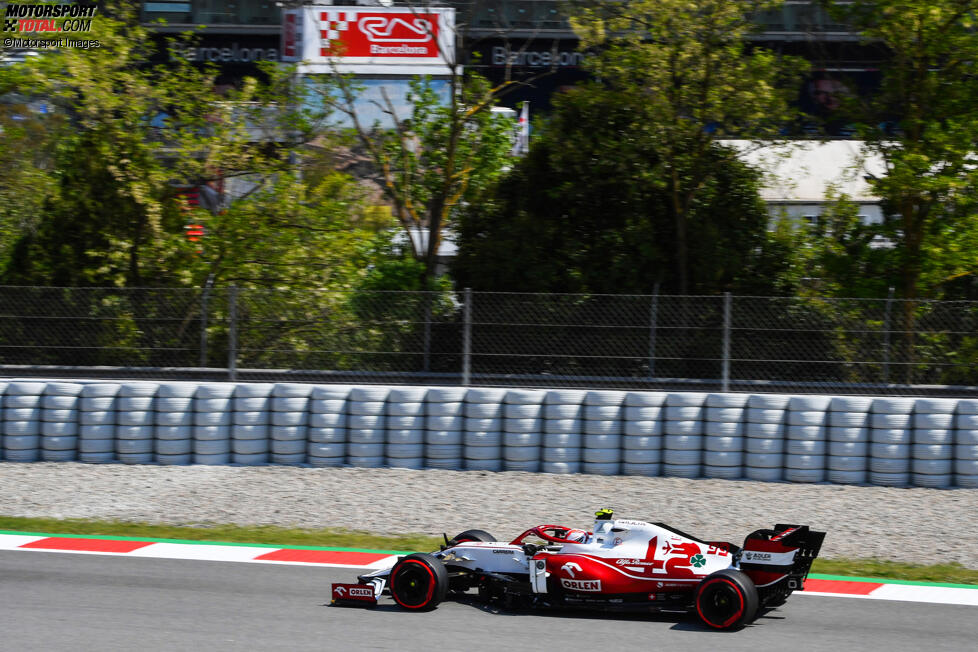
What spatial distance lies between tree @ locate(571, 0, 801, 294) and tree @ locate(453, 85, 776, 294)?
162 millimetres

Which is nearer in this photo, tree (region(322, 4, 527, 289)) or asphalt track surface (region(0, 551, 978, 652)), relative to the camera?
asphalt track surface (region(0, 551, 978, 652))

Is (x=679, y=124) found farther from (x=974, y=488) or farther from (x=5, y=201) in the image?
(x=5, y=201)

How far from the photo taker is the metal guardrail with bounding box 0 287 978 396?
1197 centimetres

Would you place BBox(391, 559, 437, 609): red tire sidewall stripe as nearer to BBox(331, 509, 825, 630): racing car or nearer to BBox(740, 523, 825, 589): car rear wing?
BBox(331, 509, 825, 630): racing car

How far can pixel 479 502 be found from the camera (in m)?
10.6

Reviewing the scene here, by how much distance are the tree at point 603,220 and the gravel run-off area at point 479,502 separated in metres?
5.35

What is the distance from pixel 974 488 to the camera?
1092 cm

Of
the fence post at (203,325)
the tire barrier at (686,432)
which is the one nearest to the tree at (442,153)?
the fence post at (203,325)

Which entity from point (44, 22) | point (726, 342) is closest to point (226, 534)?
point (726, 342)

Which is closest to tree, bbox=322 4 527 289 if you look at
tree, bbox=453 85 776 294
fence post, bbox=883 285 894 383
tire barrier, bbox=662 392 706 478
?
tree, bbox=453 85 776 294

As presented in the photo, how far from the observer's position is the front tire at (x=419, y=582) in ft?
23.5

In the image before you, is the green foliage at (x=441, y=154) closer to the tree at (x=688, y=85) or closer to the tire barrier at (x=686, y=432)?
the tree at (x=688, y=85)

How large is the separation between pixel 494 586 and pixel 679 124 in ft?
35.2

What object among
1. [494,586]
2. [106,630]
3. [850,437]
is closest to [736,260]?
[850,437]
